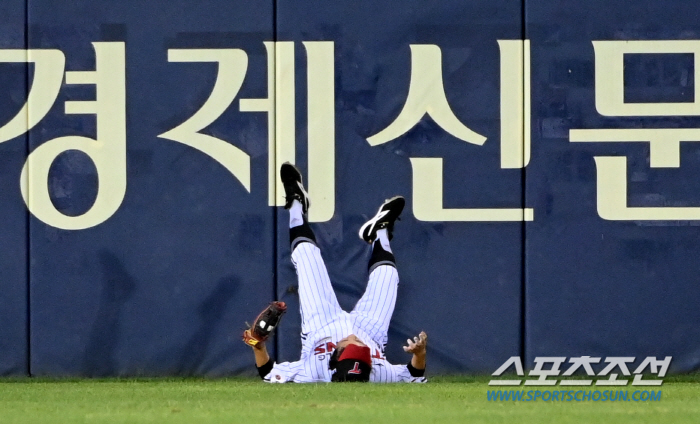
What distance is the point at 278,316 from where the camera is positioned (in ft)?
24.2

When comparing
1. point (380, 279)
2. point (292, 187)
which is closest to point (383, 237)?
point (380, 279)

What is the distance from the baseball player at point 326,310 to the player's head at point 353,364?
173 millimetres

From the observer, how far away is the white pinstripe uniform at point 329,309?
7535 millimetres

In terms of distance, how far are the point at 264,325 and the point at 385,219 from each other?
1.10 meters

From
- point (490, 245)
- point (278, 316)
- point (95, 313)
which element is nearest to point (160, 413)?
point (278, 316)

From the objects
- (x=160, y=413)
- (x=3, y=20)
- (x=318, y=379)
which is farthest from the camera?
(x=3, y=20)

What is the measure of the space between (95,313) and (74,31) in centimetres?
190

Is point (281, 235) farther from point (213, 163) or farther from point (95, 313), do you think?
point (95, 313)

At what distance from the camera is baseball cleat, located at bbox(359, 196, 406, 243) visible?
779cm

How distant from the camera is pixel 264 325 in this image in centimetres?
730

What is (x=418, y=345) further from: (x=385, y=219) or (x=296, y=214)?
(x=296, y=214)

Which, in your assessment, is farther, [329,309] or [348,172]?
[348,172]

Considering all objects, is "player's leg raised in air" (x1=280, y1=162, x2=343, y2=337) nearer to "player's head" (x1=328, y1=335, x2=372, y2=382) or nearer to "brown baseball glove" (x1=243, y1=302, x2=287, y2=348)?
"brown baseball glove" (x1=243, y1=302, x2=287, y2=348)

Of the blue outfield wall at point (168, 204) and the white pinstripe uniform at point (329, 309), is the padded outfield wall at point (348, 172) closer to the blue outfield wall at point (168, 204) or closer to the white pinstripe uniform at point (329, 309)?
the blue outfield wall at point (168, 204)
